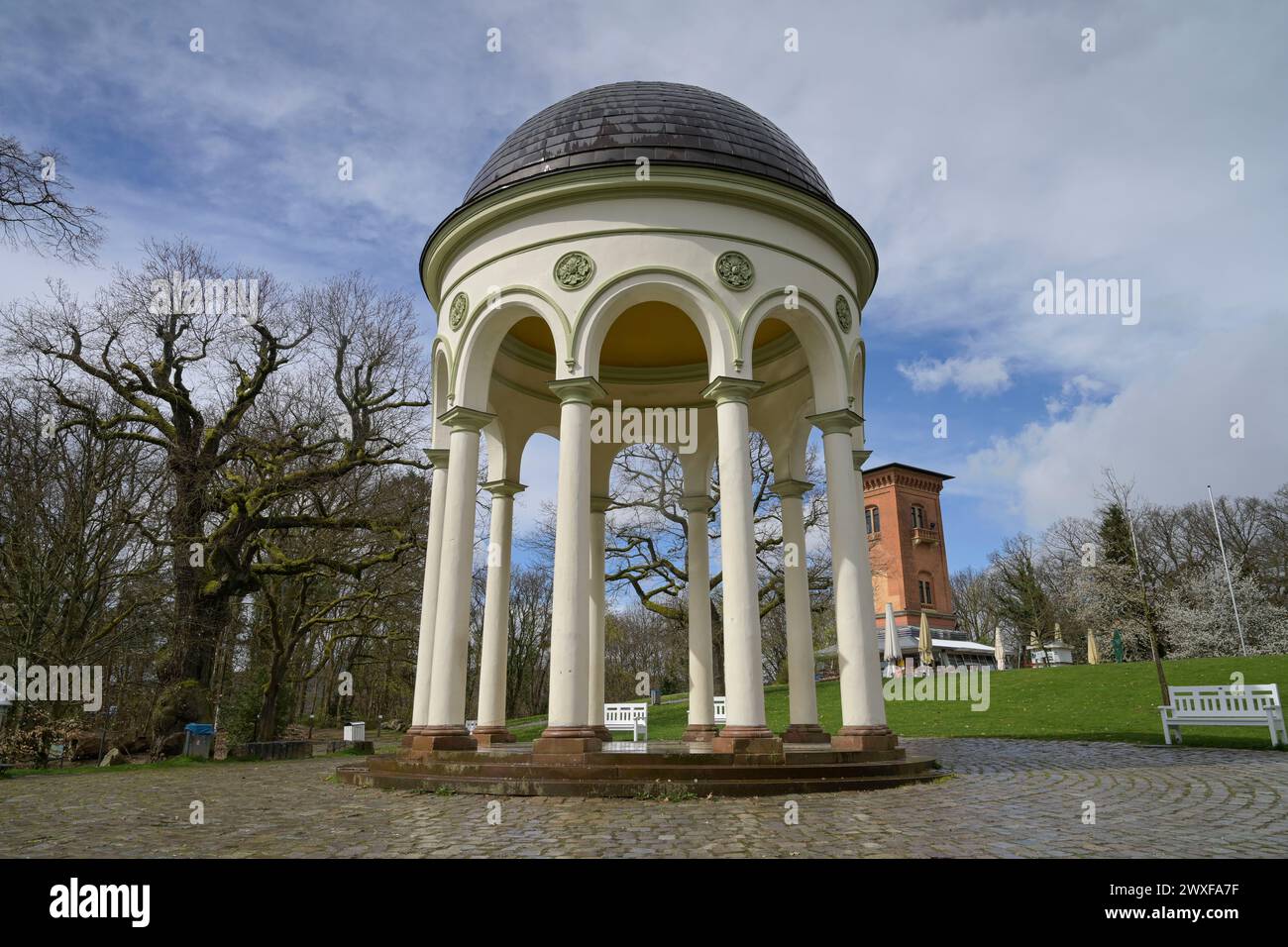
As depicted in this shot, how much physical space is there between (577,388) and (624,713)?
10.1m

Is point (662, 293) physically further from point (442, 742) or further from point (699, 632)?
point (442, 742)

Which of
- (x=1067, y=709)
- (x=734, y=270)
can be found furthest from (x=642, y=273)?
(x=1067, y=709)

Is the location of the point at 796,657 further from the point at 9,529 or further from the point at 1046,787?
the point at 9,529

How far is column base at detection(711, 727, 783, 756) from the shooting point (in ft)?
30.1

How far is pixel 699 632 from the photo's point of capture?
14531 mm

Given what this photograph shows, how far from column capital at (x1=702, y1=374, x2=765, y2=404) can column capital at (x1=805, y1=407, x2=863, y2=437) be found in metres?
1.44

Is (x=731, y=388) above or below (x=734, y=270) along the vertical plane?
below

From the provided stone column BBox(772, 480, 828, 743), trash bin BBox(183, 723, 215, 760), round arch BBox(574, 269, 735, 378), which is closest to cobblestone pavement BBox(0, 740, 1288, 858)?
stone column BBox(772, 480, 828, 743)

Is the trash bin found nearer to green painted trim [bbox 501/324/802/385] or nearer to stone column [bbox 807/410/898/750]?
green painted trim [bbox 501/324/802/385]

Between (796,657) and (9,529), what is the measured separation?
52.1 feet

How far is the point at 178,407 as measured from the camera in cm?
1898
